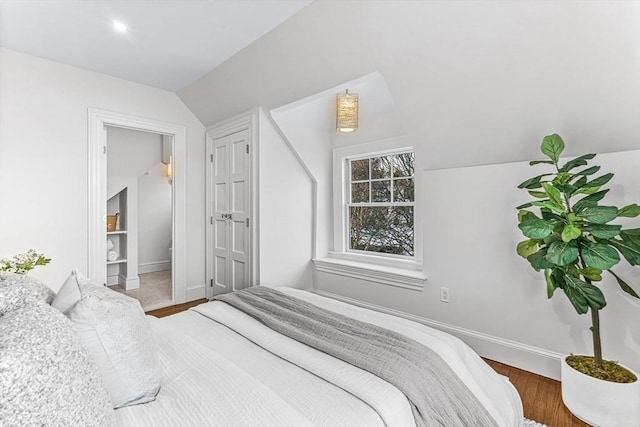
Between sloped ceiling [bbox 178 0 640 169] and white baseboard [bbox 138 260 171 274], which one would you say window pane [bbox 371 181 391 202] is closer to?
sloped ceiling [bbox 178 0 640 169]

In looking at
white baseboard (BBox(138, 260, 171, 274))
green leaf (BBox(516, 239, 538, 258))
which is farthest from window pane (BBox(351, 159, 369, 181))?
white baseboard (BBox(138, 260, 171, 274))

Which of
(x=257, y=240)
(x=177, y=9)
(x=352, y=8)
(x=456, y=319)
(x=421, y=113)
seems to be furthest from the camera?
(x=257, y=240)

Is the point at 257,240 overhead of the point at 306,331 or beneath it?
overhead

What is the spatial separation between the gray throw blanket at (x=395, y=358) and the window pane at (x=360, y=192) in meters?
2.14

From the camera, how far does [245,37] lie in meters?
2.58

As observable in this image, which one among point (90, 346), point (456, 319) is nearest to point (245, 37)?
point (90, 346)

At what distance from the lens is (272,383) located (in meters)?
1.15

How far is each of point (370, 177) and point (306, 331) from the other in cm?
243

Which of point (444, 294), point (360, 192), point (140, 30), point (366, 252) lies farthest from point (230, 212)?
point (444, 294)

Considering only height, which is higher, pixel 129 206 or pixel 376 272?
pixel 129 206

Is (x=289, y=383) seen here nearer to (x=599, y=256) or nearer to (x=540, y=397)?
(x=599, y=256)

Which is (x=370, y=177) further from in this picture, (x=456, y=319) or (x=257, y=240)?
(x=456, y=319)

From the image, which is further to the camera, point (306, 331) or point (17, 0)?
point (17, 0)

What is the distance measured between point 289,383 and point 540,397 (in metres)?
1.78
